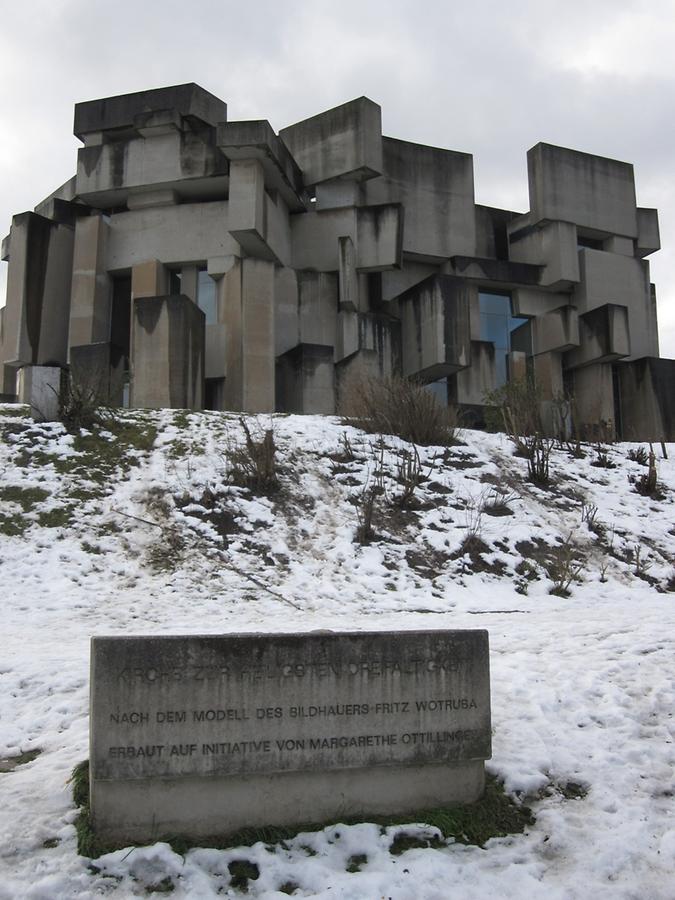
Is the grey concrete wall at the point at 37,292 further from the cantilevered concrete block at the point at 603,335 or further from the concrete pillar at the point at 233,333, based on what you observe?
the cantilevered concrete block at the point at 603,335

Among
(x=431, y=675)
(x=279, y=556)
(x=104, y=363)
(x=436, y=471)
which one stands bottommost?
(x=431, y=675)

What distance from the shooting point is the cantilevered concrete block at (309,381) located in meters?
22.7

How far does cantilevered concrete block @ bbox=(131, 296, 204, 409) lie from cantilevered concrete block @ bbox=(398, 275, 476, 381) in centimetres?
798

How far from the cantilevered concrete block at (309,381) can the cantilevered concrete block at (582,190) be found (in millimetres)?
11682

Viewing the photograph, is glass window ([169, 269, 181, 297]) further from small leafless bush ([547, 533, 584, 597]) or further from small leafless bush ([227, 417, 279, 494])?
small leafless bush ([547, 533, 584, 597])

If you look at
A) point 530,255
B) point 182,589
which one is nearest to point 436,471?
point 182,589

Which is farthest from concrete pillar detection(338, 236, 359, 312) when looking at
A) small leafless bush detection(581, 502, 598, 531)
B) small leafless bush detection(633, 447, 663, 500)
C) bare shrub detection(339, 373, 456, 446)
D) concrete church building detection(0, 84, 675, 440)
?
small leafless bush detection(581, 502, 598, 531)

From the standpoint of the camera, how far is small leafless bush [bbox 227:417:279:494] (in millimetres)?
12102

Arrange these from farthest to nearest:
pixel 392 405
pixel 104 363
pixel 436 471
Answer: pixel 104 363 < pixel 392 405 < pixel 436 471

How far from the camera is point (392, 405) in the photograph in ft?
48.7

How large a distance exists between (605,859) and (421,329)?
22.6 meters

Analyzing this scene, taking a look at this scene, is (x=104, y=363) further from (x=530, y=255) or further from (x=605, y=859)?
(x=605, y=859)

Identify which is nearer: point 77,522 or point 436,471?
point 77,522

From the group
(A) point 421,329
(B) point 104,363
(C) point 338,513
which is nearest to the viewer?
(C) point 338,513
